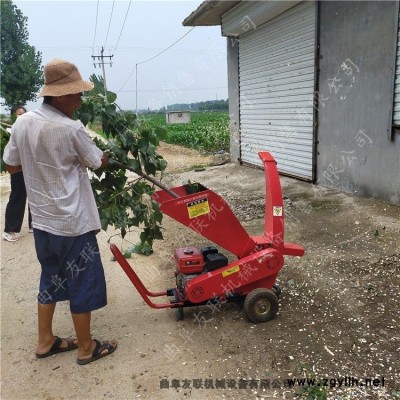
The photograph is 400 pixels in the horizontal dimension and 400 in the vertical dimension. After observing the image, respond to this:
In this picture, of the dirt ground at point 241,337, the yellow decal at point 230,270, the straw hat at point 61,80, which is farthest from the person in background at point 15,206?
the yellow decal at point 230,270

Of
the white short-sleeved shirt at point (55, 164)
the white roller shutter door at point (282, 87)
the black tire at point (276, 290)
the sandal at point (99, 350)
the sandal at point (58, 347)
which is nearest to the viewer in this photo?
the white short-sleeved shirt at point (55, 164)

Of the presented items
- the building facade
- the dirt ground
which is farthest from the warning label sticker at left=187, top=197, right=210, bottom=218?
the building facade

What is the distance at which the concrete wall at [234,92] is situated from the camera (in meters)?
10.2

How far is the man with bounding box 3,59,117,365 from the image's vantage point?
8.24 ft

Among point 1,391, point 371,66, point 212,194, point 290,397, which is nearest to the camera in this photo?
point 290,397

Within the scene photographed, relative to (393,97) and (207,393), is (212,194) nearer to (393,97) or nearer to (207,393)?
(207,393)

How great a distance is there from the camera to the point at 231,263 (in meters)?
3.19

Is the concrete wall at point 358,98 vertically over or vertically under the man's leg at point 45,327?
over

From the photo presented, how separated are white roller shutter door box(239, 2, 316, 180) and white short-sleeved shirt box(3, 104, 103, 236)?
5419mm

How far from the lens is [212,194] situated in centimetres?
294

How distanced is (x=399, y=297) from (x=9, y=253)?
467 cm

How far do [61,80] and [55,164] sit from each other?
1.80 feet

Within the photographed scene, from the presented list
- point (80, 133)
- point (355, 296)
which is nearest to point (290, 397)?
point (355, 296)

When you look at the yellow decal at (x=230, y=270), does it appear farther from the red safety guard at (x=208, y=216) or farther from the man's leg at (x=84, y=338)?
the man's leg at (x=84, y=338)
